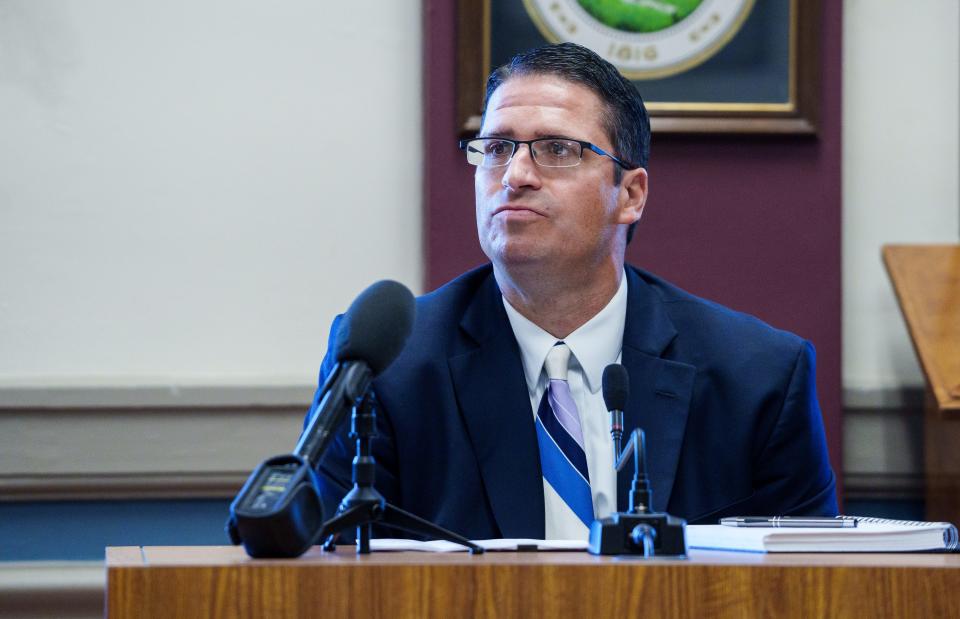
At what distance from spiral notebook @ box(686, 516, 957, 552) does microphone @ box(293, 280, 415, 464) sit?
0.47m

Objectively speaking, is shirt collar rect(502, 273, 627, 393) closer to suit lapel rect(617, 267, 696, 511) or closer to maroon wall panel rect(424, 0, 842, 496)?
suit lapel rect(617, 267, 696, 511)

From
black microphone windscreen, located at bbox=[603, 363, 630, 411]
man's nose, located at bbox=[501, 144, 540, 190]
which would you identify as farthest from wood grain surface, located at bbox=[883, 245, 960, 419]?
black microphone windscreen, located at bbox=[603, 363, 630, 411]

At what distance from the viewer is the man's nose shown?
2.19 metres

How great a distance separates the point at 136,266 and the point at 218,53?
537 millimetres

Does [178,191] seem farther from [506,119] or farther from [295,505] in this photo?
[295,505]

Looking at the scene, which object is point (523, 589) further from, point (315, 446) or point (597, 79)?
point (597, 79)

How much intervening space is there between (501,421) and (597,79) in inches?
27.0

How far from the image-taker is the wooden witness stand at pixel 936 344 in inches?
101

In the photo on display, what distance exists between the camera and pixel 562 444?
2096 millimetres

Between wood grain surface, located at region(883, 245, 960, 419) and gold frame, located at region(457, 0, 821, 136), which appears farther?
gold frame, located at region(457, 0, 821, 136)

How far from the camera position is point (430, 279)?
2.85m

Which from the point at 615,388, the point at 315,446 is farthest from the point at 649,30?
the point at 315,446

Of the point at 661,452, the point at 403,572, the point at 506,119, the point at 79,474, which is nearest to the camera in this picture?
the point at 403,572

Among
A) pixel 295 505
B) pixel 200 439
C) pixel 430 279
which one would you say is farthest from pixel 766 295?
pixel 295 505
